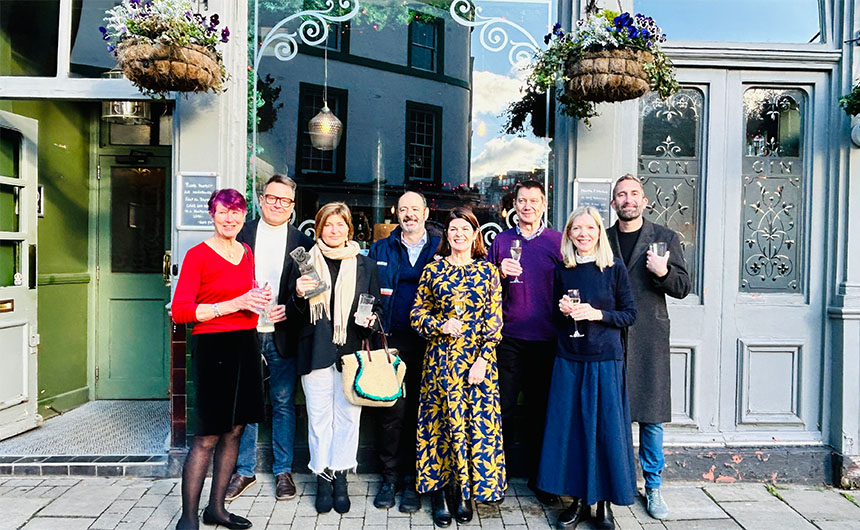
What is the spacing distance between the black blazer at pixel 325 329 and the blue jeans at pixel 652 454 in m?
1.85

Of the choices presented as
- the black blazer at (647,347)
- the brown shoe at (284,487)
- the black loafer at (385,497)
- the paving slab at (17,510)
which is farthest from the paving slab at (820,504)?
the paving slab at (17,510)

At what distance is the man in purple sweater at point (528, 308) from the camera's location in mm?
3828

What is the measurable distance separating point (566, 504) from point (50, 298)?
4711 mm

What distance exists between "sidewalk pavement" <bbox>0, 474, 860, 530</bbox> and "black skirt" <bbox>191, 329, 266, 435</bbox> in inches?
32.8

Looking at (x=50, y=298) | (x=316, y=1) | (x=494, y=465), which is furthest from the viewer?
(x=50, y=298)

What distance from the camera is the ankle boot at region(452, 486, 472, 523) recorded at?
3.65 meters

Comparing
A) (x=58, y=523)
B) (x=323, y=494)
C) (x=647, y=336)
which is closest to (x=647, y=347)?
(x=647, y=336)

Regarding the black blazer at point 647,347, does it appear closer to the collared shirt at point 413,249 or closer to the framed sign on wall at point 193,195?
the collared shirt at point 413,249

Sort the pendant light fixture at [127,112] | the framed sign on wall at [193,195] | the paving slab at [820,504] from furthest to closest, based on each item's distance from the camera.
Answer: the pendant light fixture at [127,112] → the framed sign on wall at [193,195] → the paving slab at [820,504]

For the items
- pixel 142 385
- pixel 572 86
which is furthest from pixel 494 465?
pixel 142 385

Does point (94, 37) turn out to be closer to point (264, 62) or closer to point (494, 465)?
point (264, 62)

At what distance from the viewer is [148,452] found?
461 cm

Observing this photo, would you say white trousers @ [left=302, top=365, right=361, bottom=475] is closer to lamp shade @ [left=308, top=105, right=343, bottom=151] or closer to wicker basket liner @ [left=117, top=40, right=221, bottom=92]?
lamp shade @ [left=308, top=105, right=343, bottom=151]

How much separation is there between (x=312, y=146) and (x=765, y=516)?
4001 millimetres
